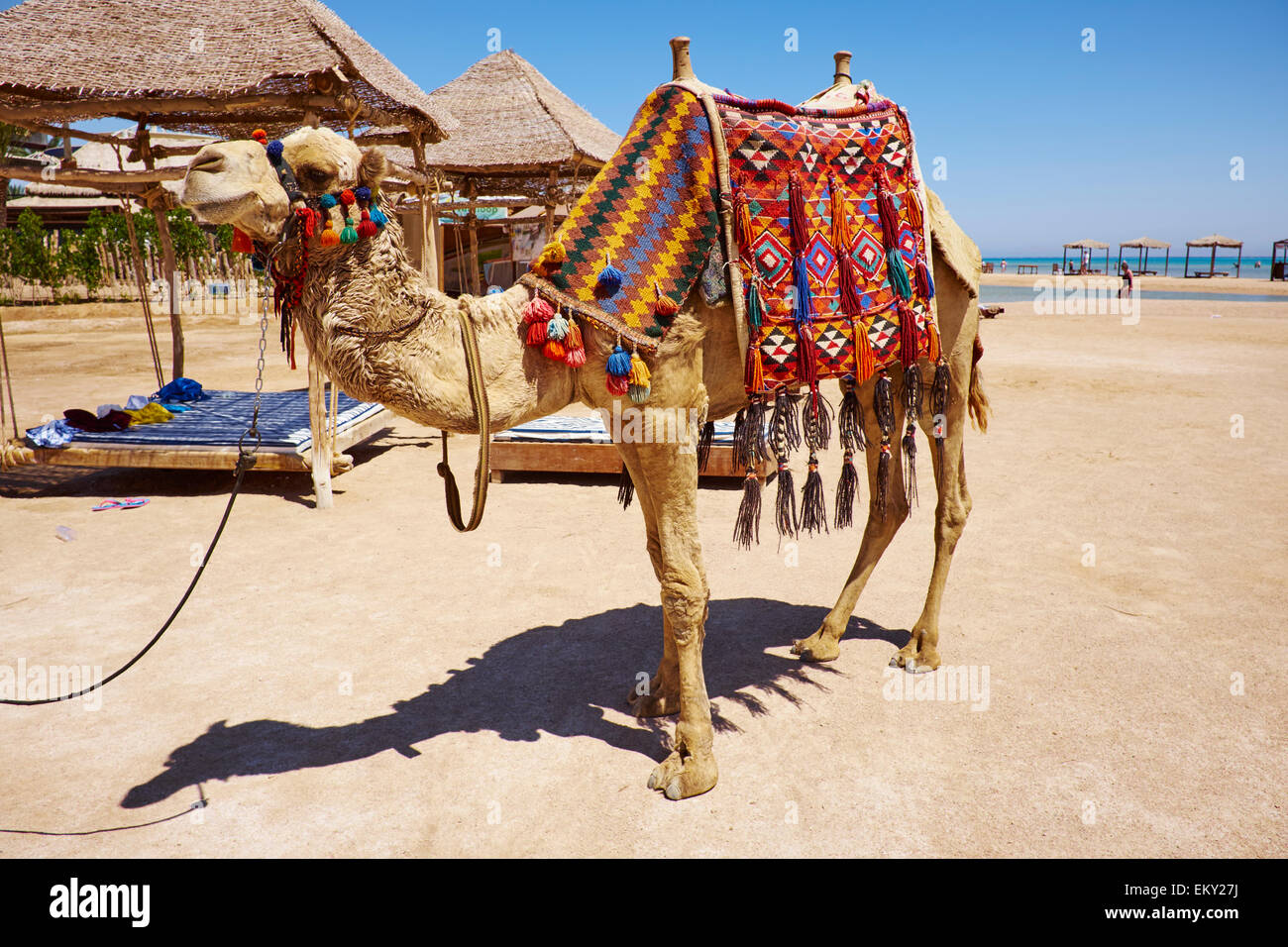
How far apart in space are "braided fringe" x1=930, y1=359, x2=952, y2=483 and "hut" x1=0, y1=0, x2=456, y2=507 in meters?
4.49

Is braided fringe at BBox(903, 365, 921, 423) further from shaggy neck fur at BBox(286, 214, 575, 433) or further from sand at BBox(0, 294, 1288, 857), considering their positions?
shaggy neck fur at BBox(286, 214, 575, 433)

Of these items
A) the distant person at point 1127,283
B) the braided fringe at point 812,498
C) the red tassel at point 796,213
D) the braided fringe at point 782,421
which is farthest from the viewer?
the distant person at point 1127,283

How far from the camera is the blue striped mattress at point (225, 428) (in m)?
7.43

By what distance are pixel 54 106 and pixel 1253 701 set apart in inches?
376

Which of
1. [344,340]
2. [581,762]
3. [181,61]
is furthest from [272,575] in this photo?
[181,61]

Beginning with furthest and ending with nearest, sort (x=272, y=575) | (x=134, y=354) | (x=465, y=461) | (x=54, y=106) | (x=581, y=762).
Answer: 1. (x=134, y=354)
2. (x=465, y=461)
3. (x=54, y=106)
4. (x=272, y=575)
5. (x=581, y=762)

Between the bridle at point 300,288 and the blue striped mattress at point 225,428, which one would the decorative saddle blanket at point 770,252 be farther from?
the blue striped mattress at point 225,428

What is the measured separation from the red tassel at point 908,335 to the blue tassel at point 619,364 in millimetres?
1395

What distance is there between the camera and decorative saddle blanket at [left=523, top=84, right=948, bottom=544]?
111 inches

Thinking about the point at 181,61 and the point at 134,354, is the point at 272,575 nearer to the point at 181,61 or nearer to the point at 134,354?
the point at 181,61

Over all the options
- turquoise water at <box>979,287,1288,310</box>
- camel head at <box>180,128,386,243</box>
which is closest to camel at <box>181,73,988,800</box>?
camel head at <box>180,128,386,243</box>

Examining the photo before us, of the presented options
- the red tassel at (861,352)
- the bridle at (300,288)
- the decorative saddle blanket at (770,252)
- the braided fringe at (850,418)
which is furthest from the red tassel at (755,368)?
the bridle at (300,288)

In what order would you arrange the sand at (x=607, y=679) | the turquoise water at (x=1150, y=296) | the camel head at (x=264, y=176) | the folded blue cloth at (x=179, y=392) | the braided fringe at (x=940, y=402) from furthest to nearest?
1. the turquoise water at (x=1150, y=296)
2. the folded blue cloth at (x=179, y=392)
3. the braided fringe at (x=940, y=402)
4. the sand at (x=607, y=679)
5. the camel head at (x=264, y=176)

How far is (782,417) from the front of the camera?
3.34 m
